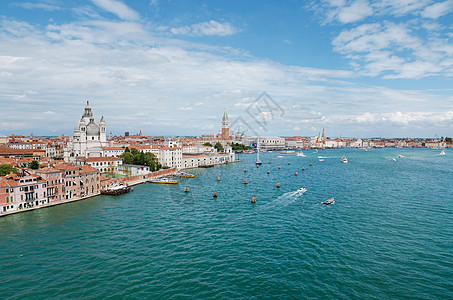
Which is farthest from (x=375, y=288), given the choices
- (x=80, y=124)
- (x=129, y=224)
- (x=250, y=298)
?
(x=80, y=124)

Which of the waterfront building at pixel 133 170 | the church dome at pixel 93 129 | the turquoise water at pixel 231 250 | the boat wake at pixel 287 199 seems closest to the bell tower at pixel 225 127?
the church dome at pixel 93 129

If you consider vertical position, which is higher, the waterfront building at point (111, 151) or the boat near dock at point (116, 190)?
the waterfront building at point (111, 151)

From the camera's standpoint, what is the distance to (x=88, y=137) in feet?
172

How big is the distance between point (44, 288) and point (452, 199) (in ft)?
108

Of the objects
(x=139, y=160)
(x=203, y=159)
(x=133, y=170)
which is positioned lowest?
(x=133, y=170)

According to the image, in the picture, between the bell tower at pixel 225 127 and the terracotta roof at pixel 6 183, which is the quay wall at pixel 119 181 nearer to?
the terracotta roof at pixel 6 183

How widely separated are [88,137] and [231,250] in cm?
4631

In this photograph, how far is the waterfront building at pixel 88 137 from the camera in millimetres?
50094

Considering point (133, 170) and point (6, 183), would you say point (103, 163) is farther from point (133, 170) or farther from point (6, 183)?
point (6, 183)

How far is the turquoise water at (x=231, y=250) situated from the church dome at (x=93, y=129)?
30.9 metres

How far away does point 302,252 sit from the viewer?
14.8m

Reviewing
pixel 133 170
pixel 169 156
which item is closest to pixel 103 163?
pixel 133 170

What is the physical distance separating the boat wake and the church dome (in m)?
40.4

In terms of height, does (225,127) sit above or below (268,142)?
above
